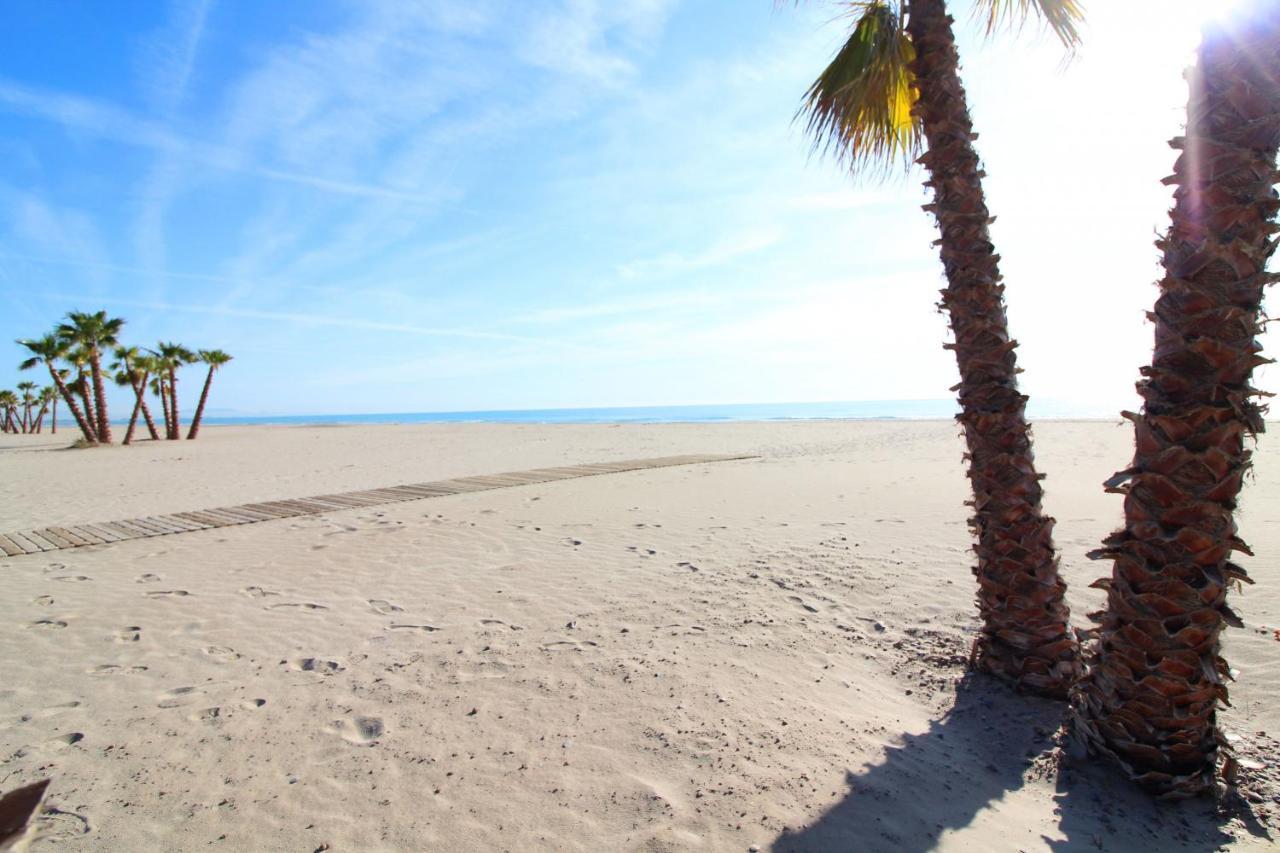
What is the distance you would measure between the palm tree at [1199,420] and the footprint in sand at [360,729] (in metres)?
3.57

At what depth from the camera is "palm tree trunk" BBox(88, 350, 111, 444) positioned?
26828mm

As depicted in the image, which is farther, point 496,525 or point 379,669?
point 496,525

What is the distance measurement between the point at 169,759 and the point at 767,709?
2.98m

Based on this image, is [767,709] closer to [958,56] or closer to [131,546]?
[958,56]

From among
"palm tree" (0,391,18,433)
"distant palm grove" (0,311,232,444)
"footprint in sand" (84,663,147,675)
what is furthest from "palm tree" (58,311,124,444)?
"palm tree" (0,391,18,433)

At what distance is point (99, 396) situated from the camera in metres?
26.9

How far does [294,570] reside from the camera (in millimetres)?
6520

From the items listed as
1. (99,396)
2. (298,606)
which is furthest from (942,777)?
(99,396)

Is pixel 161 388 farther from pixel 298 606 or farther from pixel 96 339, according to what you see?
pixel 298 606

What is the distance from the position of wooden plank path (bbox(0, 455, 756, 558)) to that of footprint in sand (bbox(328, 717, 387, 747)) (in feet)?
20.7

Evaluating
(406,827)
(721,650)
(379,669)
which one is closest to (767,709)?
(721,650)

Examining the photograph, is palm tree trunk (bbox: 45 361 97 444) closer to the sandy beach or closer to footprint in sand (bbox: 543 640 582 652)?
the sandy beach

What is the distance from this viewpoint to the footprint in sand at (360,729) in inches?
131

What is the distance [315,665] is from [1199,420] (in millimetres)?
4862
